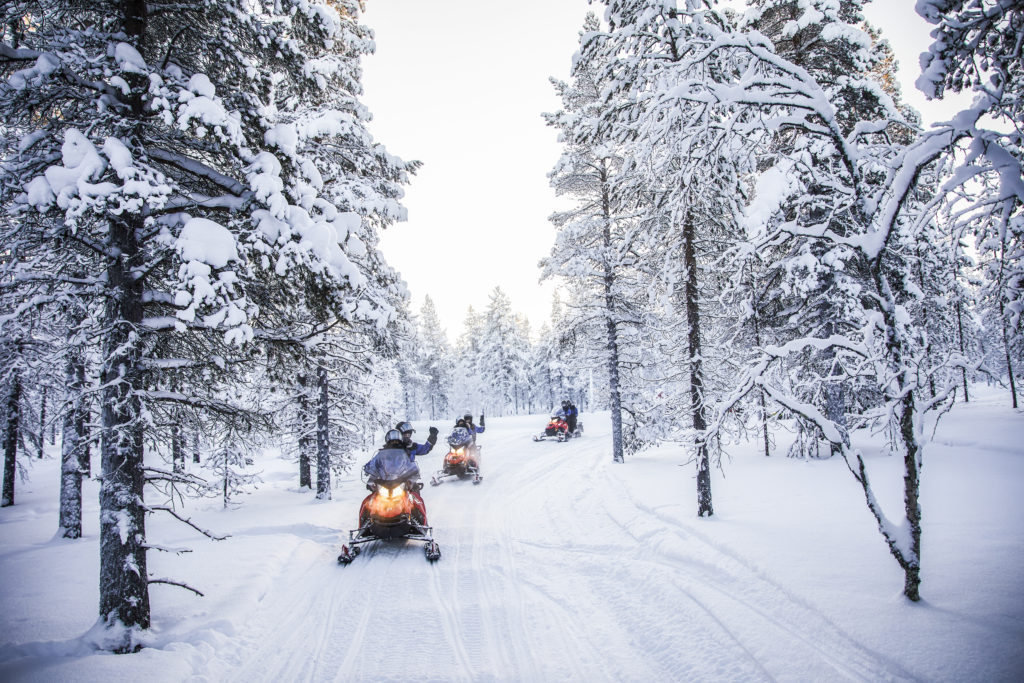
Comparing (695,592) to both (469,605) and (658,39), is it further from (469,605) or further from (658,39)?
(658,39)

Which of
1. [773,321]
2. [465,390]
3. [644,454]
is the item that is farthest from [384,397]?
[465,390]

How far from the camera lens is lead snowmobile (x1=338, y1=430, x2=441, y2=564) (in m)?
7.84

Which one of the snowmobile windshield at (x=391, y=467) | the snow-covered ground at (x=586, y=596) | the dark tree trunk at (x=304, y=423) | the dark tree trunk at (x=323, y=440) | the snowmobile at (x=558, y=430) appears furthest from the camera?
the snowmobile at (x=558, y=430)

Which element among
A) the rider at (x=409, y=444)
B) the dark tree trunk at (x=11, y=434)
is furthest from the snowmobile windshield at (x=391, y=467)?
the dark tree trunk at (x=11, y=434)

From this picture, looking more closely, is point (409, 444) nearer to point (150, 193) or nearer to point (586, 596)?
point (586, 596)

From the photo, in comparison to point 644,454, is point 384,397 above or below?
above

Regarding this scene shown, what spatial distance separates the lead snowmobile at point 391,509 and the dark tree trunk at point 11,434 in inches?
559

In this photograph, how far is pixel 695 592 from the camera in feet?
18.4

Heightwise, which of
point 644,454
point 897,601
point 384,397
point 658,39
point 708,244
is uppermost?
point 658,39

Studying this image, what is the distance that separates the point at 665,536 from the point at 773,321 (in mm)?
10542

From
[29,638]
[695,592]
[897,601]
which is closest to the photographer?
[897,601]

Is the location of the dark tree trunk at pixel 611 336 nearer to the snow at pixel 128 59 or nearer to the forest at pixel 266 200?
the forest at pixel 266 200

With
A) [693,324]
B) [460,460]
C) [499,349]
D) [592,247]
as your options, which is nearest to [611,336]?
[592,247]

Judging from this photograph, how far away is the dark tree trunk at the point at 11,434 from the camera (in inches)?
564
